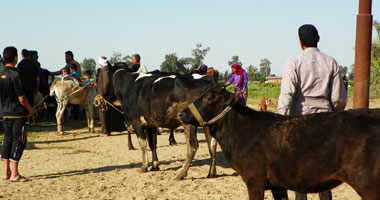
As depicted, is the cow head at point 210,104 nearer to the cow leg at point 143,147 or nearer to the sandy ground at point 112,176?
the sandy ground at point 112,176

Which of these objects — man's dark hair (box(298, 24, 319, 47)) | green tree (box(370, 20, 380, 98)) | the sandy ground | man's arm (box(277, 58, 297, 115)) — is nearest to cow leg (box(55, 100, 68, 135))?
the sandy ground

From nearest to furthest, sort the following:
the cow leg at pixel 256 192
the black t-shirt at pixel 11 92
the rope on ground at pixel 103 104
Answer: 1. the cow leg at pixel 256 192
2. the black t-shirt at pixel 11 92
3. the rope on ground at pixel 103 104

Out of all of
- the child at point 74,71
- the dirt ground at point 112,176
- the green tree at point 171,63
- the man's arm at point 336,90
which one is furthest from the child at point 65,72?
the green tree at point 171,63

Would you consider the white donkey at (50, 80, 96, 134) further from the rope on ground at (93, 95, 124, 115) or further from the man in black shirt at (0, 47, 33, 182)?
the man in black shirt at (0, 47, 33, 182)

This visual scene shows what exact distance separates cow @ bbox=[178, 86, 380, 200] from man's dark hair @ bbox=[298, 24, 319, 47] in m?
1.06

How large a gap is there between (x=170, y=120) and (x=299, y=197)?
3.63m

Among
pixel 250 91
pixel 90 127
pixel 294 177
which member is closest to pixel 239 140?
pixel 294 177

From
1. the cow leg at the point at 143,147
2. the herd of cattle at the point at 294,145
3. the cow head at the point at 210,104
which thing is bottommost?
the cow leg at the point at 143,147

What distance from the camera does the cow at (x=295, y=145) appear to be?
12.2 ft

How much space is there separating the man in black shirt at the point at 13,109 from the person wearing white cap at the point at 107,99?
12.9ft

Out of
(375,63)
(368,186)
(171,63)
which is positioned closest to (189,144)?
(368,186)

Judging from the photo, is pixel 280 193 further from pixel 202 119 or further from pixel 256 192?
pixel 202 119

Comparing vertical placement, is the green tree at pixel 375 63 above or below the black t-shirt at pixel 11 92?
above

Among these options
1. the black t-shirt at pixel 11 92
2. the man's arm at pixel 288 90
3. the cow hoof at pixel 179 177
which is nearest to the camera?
the man's arm at pixel 288 90
